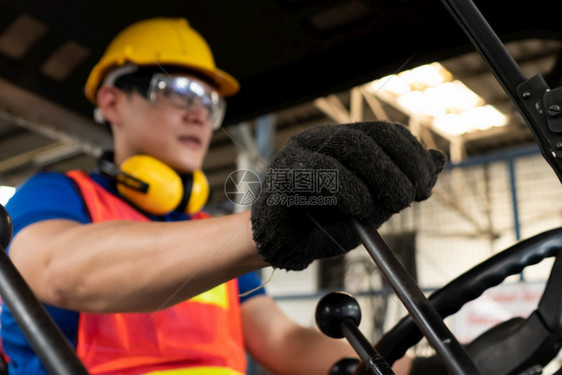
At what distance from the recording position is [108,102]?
1.32m

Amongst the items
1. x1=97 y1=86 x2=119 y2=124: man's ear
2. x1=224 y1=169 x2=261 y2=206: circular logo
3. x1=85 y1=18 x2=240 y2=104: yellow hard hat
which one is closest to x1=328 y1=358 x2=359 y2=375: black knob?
x1=224 y1=169 x2=261 y2=206: circular logo

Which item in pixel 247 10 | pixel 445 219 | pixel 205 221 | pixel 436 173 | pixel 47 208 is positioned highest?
pixel 247 10

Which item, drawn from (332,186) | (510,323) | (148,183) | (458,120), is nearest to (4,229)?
(332,186)

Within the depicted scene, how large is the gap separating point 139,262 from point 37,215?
345mm

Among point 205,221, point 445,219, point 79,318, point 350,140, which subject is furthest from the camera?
point 445,219

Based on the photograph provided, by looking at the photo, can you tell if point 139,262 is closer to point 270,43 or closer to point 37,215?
point 37,215

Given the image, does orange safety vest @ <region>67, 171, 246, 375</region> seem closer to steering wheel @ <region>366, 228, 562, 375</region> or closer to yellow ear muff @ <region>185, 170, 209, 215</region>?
yellow ear muff @ <region>185, 170, 209, 215</region>

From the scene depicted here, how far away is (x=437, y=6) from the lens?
2.84 feet

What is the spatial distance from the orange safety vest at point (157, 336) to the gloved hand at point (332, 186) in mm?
568

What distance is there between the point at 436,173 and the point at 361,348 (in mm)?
203

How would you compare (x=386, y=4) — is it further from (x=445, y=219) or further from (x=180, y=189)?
(x=445, y=219)

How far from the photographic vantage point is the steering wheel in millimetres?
500

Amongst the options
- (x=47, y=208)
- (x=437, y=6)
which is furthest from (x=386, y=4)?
(x=47, y=208)

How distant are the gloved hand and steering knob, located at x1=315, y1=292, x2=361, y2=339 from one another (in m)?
0.10
